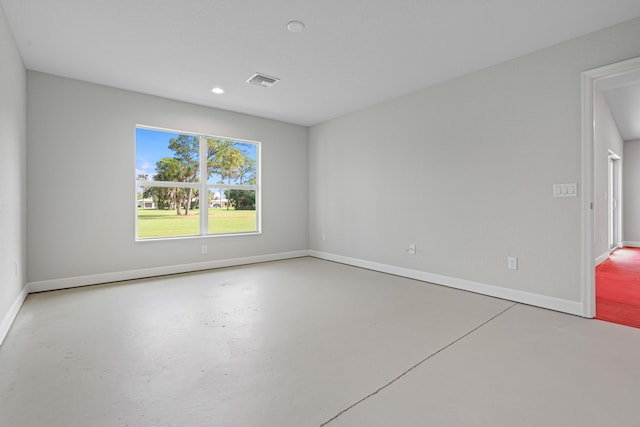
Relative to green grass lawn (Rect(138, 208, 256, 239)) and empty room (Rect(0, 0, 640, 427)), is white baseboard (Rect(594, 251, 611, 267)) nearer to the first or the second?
empty room (Rect(0, 0, 640, 427))

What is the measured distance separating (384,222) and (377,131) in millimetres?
1389

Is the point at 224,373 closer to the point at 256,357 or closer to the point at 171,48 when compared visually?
the point at 256,357

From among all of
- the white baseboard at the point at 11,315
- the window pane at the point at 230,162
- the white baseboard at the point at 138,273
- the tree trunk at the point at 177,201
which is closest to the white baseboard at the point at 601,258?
the white baseboard at the point at 138,273

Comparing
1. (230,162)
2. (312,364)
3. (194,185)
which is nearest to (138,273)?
(194,185)

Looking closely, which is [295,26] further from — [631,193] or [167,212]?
[631,193]

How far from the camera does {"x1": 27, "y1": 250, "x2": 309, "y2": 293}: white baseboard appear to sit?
3560 millimetres

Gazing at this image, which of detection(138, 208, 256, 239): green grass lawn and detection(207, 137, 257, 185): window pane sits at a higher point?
detection(207, 137, 257, 185): window pane

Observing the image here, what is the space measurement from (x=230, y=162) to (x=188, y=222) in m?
1.22

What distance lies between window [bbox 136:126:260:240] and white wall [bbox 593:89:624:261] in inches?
208

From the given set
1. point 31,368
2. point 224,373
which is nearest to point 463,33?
point 224,373

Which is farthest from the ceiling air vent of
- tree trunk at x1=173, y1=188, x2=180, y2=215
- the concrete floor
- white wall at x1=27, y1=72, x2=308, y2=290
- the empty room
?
the concrete floor

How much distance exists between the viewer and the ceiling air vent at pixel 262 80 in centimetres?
361

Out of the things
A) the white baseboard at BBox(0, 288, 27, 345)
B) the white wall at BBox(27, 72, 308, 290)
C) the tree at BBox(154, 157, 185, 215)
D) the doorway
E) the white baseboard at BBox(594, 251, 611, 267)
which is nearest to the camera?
the white baseboard at BBox(0, 288, 27, 345)

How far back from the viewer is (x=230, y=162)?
5.17m
